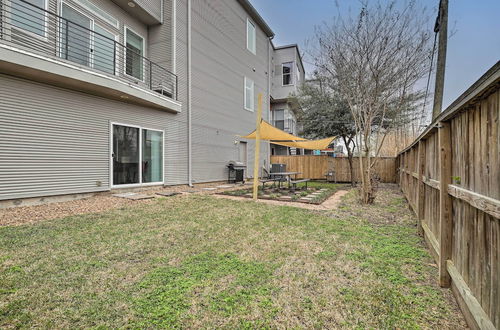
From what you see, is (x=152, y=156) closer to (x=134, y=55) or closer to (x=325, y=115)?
(x=134, y=55)

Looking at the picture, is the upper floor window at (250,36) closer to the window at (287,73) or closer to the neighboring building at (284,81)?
the neighboring building at (284,81)

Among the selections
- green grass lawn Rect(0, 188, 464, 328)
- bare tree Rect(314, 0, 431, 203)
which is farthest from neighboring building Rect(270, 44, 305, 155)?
green grass lawn Rect(0, 188, 464, 328)

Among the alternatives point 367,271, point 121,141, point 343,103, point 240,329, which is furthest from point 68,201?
point 343,103

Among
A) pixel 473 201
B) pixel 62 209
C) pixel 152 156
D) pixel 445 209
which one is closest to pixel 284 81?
pixel 152 156

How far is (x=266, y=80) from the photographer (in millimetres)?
16406

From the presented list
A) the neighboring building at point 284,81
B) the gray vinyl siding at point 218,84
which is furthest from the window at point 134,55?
the neighboring building at point 284,81

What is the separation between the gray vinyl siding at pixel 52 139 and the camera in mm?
5066

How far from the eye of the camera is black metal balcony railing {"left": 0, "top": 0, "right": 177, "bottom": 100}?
18.6 ft

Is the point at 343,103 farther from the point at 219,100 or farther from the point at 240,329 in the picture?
the point at 240,329

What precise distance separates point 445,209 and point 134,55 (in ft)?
33.2

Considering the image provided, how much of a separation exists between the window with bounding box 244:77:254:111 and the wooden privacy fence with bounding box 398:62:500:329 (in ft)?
40.7

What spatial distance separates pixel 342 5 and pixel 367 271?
6.98m

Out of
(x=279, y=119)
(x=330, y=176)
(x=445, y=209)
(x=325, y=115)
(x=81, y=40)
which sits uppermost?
(x=279, y=119)

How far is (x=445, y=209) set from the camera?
2.31 meters
